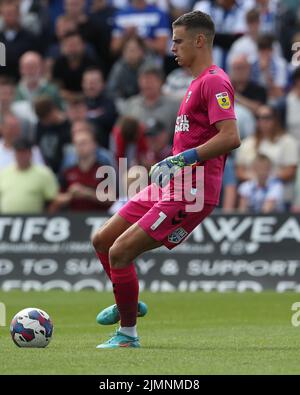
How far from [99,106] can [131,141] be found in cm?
216

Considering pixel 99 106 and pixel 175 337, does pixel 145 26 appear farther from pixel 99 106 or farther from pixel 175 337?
pixel 175 337

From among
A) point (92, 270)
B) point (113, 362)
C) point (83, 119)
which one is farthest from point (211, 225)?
point (113, 362)

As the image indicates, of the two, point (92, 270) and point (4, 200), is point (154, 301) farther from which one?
point (4, 200)

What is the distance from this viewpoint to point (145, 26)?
68.1ft

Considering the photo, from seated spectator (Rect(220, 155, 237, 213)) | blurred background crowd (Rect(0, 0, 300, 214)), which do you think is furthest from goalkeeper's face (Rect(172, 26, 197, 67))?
seated spectator (Rect(220, 155, 237, 213))

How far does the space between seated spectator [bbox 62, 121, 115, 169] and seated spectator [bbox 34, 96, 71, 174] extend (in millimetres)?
147

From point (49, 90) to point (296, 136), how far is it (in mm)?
4694

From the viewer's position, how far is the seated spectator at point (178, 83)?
63.9 feet

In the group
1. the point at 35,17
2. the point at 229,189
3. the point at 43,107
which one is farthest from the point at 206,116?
the point at 35,17

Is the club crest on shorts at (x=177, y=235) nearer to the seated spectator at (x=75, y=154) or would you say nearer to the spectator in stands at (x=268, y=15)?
the seated spectator at (x=75, y=154)

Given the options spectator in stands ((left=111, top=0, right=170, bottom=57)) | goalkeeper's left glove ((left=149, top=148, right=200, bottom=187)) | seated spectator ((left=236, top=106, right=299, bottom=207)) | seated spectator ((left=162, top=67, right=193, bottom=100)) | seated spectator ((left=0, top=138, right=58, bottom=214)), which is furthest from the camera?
spectator in stands ((left=111, top=0, right=170, bottom=57))

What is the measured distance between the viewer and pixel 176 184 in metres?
9.67

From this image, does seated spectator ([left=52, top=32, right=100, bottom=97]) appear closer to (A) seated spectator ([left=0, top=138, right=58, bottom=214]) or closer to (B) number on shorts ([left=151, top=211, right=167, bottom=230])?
(A) seated spectator ([left=0, top=138, right=58, bottom=214])

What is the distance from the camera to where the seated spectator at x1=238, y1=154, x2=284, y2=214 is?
17.8 meters
